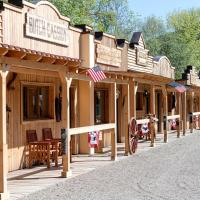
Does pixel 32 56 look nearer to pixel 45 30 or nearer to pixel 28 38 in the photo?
pixel 28 38

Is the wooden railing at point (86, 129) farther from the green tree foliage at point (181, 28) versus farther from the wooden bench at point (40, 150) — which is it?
the green tree foliage at point (181, 28)

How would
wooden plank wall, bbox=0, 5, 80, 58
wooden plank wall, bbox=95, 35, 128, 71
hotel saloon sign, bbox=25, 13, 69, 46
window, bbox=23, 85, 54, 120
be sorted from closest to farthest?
wooden plank wall, bbox=0, 5, 80, 58 → hotel saloon sign, bbox=25, 13, 69, 46 → window, bbox=23, 85, 54, 120 → wooden plank wall, bbox=95, 35, 128, 71

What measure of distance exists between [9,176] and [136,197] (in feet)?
13.5

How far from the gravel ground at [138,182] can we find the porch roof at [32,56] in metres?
2.57

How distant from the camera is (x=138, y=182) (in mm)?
11492

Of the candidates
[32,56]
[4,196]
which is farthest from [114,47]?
[4,196]

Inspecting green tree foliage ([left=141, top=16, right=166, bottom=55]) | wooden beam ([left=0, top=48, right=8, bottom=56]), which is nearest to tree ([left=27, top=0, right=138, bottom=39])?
green tree foliage ([left=141, top=16, right=166, bottom=55])

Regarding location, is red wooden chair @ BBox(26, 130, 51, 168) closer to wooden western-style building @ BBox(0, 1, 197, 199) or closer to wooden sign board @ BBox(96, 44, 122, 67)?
wooden western-style building @ BBox(0, 1, 197, 199)

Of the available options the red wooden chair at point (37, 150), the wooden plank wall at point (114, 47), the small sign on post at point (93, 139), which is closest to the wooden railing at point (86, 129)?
the small sign on post at point (93, 139)

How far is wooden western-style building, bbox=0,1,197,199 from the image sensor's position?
10.7 m

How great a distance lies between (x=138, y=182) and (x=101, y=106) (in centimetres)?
952

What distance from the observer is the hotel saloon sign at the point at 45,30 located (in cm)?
1195

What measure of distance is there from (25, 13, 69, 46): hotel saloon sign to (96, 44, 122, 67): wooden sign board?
10.5 feet

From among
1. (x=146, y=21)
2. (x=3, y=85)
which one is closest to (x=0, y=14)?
(x=3, y=85)
